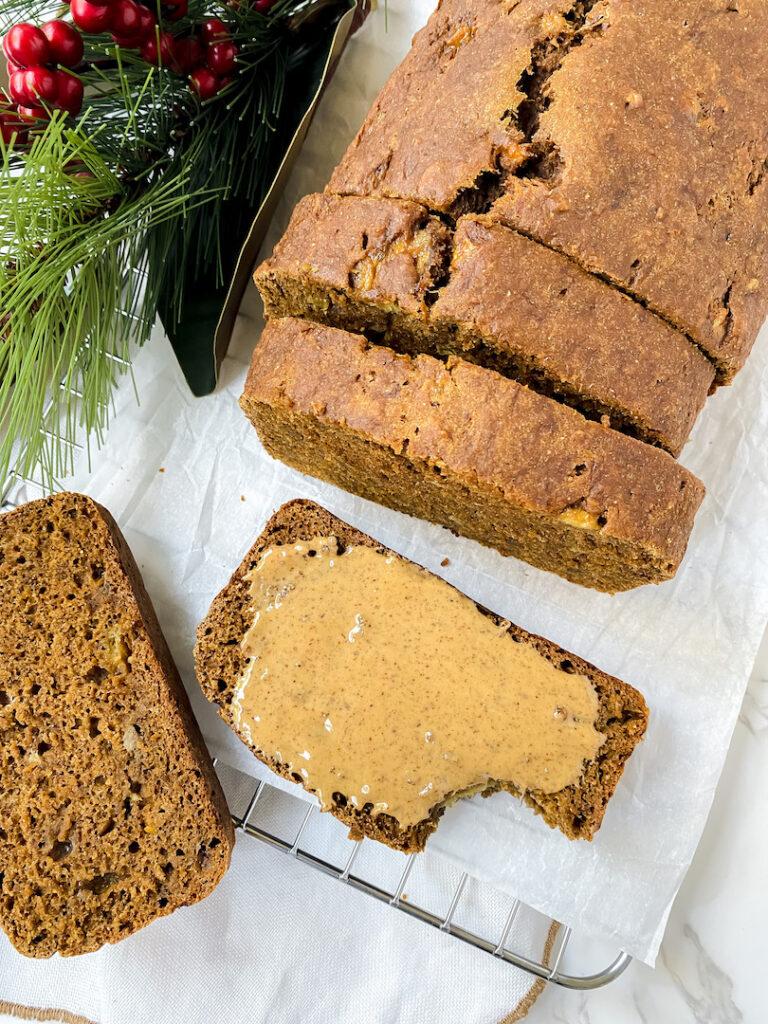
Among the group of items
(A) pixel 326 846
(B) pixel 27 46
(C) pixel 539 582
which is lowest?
(A) pixel 326 846

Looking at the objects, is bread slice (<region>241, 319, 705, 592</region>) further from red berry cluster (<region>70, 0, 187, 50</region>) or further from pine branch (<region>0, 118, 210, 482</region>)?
red berry cluster (<region>70, 0, 187, 50</region>)

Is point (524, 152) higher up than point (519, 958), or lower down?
higher up

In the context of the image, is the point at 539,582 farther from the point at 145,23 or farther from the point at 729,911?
the point at 145,23

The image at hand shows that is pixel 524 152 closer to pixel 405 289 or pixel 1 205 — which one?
pixel 405 289

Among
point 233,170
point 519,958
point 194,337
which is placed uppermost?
point 233,170

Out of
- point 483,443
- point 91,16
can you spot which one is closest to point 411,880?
point 483,443

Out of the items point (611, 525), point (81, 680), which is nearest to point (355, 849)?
point (81, 680)
